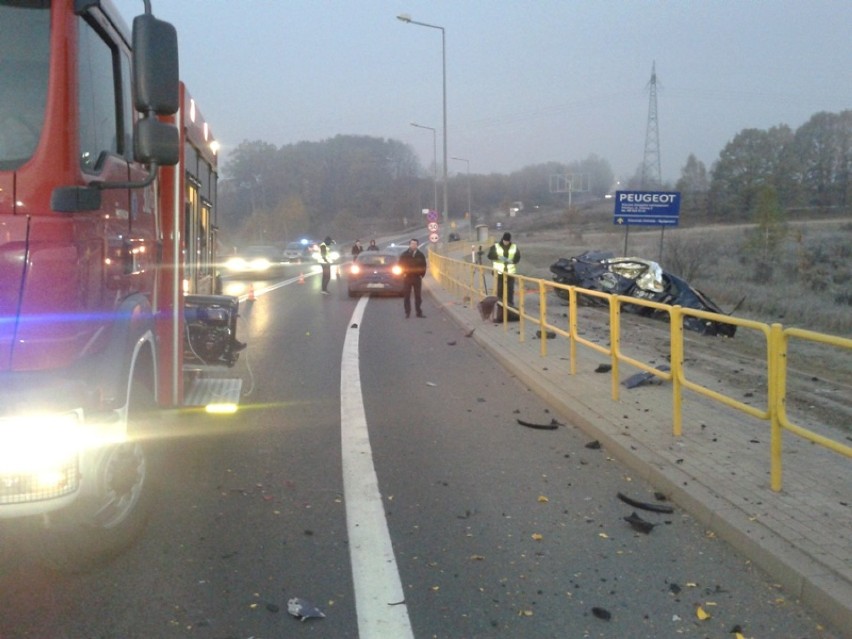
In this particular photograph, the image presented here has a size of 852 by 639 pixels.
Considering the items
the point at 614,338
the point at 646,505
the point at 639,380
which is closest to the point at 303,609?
the point at 646,505

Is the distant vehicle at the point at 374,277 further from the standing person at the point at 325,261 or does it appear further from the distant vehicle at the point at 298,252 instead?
the distant vehicle at the point at 298,252

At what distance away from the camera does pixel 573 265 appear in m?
21.9

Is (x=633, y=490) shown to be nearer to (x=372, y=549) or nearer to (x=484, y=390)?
(x=372, y=549)

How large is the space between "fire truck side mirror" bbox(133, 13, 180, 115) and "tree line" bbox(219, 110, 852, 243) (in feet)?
69.2

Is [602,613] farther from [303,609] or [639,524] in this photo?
[303,609]

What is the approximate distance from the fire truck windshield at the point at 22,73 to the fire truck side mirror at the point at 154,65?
15.4 inches

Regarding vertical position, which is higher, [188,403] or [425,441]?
[188,403]

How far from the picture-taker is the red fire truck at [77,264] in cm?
335

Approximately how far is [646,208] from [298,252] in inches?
1555

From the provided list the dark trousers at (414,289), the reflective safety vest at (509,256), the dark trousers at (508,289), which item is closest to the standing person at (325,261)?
the dark trousers at (414,289)

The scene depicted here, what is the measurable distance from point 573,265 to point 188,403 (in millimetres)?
16740

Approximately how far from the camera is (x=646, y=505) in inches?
210

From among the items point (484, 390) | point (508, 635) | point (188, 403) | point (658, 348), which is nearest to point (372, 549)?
point (508, 635)

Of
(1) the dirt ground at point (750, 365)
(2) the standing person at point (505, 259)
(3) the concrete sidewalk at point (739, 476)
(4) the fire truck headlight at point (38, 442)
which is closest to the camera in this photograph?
(4) the fire truck headlight at point (38, 442)
